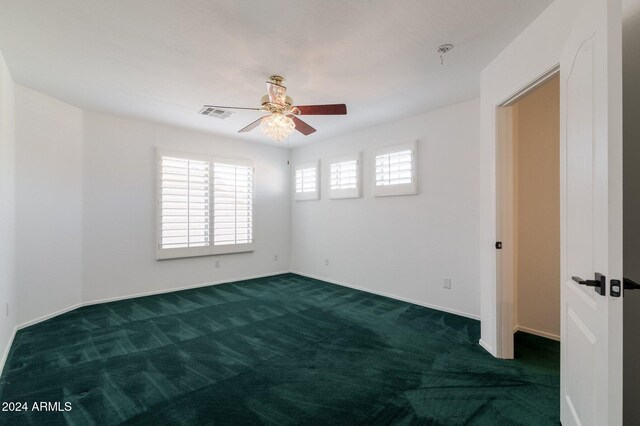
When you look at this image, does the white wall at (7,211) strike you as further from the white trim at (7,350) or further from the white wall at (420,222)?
the white wall at (420,222)

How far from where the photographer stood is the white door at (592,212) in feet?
3.57

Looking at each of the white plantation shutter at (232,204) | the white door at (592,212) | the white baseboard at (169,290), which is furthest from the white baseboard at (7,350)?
the white door at (592,212)

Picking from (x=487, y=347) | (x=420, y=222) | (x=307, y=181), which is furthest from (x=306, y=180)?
(x=487, y=347)

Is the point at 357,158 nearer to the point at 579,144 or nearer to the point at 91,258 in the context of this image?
the point at 579,144

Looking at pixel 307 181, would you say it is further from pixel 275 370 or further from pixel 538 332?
pixel 538 332

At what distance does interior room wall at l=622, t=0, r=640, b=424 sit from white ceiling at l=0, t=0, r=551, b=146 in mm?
702

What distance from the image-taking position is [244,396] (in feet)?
6.54

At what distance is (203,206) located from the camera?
4.88 meters

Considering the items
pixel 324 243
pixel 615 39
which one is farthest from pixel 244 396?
pixel 324 243

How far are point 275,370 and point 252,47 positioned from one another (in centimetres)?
272

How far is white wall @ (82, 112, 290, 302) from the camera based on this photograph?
3971 millimetres

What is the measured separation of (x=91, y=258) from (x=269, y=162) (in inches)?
133

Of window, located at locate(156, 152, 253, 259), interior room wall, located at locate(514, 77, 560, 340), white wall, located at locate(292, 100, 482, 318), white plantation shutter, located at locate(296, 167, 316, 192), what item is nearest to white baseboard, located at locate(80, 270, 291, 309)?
window, located at locate(156, 152, 253, 259)

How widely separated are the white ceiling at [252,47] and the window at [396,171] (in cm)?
76
